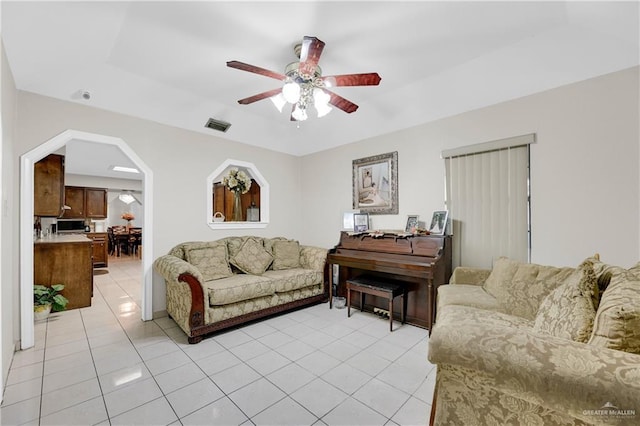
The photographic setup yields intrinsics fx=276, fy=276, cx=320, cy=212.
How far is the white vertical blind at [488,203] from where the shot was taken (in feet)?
9.00

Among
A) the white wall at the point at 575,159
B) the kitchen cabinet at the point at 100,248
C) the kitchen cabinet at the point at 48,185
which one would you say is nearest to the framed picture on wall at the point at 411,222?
the white wall at the point at 575,159

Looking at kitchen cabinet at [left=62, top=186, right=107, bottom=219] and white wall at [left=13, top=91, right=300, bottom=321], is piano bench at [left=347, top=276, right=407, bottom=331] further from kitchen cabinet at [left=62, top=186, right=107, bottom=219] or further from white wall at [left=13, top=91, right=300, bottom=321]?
kitchen cabinet at [left=62, top=186, right=107, bottom=219]

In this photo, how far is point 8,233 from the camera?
7.36ft

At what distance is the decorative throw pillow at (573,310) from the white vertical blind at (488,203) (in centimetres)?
142

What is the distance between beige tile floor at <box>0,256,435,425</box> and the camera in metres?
1.71

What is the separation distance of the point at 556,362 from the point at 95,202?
10.1m

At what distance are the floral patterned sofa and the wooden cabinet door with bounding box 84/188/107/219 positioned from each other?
965cm

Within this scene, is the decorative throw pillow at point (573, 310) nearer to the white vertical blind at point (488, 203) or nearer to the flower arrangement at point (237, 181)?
the white vertical blind at point (488, 203)

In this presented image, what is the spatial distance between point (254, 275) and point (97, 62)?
8.88ft

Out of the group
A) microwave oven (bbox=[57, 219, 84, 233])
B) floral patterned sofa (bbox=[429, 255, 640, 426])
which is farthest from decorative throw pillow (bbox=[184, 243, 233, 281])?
microwave oven (bbox=[57, 219, 84, 233])

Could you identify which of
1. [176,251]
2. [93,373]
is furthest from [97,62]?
[93,373]

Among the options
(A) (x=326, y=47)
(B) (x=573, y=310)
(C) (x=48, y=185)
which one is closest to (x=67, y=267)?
(C) (x=48, y=185)

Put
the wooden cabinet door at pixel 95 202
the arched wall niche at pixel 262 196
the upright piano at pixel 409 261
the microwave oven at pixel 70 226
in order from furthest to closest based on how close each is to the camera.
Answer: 1. the wooden cabinet door at pixel 95 202
2. the microwave oven at pixel 70 226
3. the arched wall niche at pixel 262 196
4. the upright piano at pixel 409 261

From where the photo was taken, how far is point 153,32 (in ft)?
7.22
